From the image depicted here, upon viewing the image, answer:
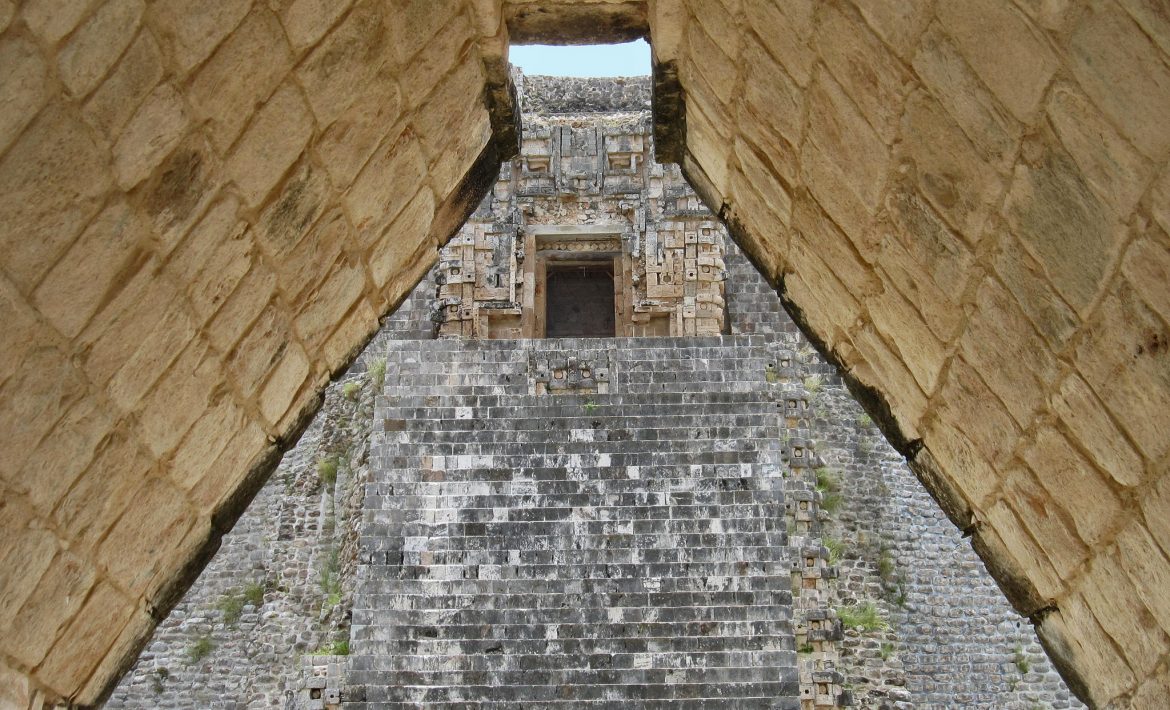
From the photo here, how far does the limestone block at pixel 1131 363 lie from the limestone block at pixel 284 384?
8.21ft

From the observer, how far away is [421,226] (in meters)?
4.60

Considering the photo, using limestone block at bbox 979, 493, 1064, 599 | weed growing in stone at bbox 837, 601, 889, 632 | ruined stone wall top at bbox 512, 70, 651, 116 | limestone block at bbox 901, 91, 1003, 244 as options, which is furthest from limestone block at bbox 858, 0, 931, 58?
ruined stone wall top at bbox 512, 70, 651, 116

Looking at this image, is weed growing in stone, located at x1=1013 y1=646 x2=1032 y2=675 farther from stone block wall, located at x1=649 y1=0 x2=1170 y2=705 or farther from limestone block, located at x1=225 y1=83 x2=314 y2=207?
limestone block, located at x1=225 y1=83 x2=314 y2=207

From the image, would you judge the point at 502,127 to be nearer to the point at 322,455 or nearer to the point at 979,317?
the point at 979,317

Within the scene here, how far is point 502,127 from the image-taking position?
16.0 feet

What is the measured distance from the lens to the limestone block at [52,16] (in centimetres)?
246

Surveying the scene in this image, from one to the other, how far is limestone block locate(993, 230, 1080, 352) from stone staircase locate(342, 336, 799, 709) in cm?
779

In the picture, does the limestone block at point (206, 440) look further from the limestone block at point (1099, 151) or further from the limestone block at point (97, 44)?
the limestone block at point (1099, 151)

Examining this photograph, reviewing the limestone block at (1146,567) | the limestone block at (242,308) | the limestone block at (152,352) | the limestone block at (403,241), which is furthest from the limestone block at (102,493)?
the limestone block at (1146,567)

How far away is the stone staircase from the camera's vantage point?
10.5 metres

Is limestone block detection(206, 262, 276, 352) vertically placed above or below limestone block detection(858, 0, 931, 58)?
below

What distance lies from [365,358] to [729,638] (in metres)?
6.83

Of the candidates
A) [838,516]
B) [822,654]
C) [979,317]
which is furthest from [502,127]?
[838,516]

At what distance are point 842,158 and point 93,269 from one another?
2.18 meters
